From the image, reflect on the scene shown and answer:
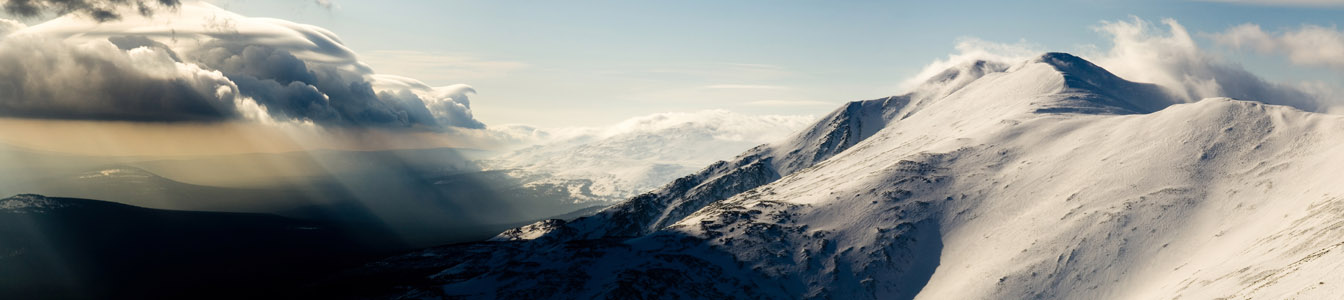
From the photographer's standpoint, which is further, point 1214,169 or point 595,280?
point 595,280

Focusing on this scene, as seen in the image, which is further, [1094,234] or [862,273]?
[862,273]

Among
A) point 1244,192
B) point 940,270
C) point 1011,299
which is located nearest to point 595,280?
point 940,270

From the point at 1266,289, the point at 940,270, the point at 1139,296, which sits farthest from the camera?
the point at 940,270

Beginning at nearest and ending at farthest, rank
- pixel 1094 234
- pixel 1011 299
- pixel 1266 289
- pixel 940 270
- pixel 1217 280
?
1. pixel 1266 289
2. pixel 1217 280
3. pixel 1011 299
4. pixel 1094 234
5. pixel 940 270

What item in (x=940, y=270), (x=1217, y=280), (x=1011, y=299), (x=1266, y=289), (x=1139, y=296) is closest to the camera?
(x=1266, y=289)

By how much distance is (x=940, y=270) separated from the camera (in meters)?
183

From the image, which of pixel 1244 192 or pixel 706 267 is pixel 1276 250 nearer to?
pixel 1244 192

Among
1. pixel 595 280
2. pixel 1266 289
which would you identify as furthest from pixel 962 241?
pixel 595 280

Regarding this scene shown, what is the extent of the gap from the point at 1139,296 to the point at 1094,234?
31092 mm

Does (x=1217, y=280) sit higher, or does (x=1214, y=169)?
(x=1214, y=169)

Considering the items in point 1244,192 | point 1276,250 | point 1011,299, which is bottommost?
point 1011,299

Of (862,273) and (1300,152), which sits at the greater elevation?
(1300,152)

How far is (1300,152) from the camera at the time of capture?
18450 cm

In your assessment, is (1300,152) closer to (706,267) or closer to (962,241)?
(962,241)
